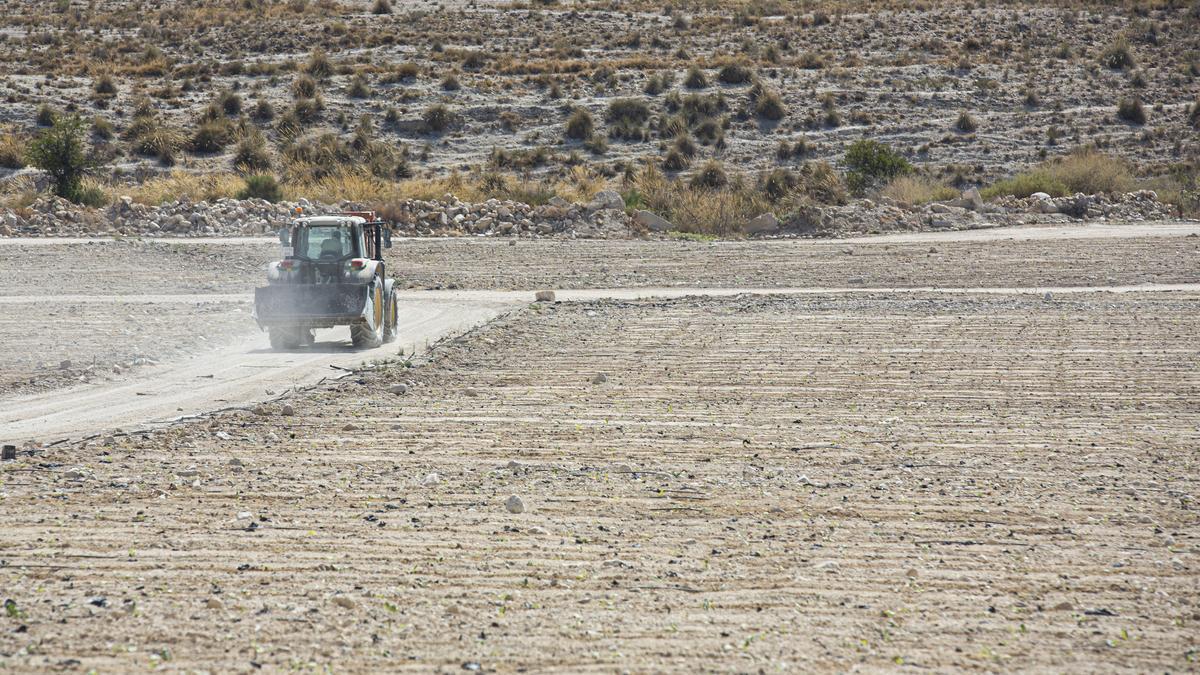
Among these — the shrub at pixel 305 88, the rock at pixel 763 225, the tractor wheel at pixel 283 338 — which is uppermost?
the shrub at pixel 305 88

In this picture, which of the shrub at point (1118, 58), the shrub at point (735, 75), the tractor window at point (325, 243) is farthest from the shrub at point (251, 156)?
the shrub at point (1118, 58)

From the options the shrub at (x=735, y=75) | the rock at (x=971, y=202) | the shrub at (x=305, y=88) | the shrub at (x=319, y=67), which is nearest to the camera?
the rock at (x=971, y=202)

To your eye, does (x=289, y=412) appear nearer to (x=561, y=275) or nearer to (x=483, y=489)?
(x=483, y=489)

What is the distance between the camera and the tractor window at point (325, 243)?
1841cm

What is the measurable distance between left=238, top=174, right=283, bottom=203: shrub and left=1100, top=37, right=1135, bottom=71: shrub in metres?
40.6

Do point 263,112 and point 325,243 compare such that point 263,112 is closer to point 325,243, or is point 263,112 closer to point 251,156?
point 251,156

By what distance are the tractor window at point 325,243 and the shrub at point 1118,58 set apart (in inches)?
2013

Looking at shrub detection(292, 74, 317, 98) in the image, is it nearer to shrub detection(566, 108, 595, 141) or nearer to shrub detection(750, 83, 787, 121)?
shrub detection(566, 108, 595, 141)

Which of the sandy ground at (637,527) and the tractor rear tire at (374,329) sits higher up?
the sandy ground at (637,527)

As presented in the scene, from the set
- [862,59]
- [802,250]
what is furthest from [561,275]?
[862,59]

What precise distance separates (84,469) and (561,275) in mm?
17548

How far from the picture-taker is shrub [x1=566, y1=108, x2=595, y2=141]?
49.9 metres

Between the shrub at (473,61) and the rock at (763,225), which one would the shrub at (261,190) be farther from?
the shrub at (473,61)

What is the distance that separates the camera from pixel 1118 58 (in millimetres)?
60469
